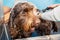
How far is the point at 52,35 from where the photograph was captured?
46.5 inches

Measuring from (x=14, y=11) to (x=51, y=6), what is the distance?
34cm

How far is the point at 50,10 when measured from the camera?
1165 mm

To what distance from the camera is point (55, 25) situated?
118 centimetres

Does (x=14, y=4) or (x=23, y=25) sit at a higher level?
(x=14, y=4)

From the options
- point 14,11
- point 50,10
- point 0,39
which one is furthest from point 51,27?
point 0,39

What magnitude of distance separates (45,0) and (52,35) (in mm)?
326

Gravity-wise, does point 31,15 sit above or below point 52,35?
above

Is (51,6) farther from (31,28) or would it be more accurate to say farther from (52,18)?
(31,28)

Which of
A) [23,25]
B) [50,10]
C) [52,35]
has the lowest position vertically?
[52,35]

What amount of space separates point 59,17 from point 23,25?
334 millimetres

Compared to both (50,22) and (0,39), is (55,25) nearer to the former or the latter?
(50,22)

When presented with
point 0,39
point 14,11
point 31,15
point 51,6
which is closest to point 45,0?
point 51,6

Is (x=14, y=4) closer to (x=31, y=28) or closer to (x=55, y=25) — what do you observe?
(x=31, y=28)

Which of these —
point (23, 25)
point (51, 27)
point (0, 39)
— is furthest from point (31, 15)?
point (0, 39)
